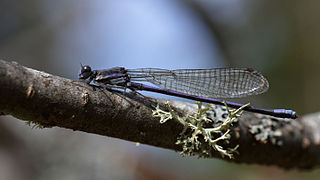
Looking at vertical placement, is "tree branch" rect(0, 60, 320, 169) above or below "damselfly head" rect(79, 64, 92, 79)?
below

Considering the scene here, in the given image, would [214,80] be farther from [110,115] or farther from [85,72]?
[110,115]

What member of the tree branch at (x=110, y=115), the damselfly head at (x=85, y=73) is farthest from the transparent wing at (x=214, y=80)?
the damselfly head at (x=85, y=73)

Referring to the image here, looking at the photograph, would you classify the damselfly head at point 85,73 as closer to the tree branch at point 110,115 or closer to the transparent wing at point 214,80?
the transparent wing at point 214,80

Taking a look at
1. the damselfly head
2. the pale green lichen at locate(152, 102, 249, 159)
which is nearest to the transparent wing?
the damselfly head

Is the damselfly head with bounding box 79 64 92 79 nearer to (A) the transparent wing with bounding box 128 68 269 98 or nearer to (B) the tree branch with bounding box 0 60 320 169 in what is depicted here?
(A) the transparent wing with bounding box 128 68 269 98

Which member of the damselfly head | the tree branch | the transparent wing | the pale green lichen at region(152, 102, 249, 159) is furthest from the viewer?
the transparent wing
